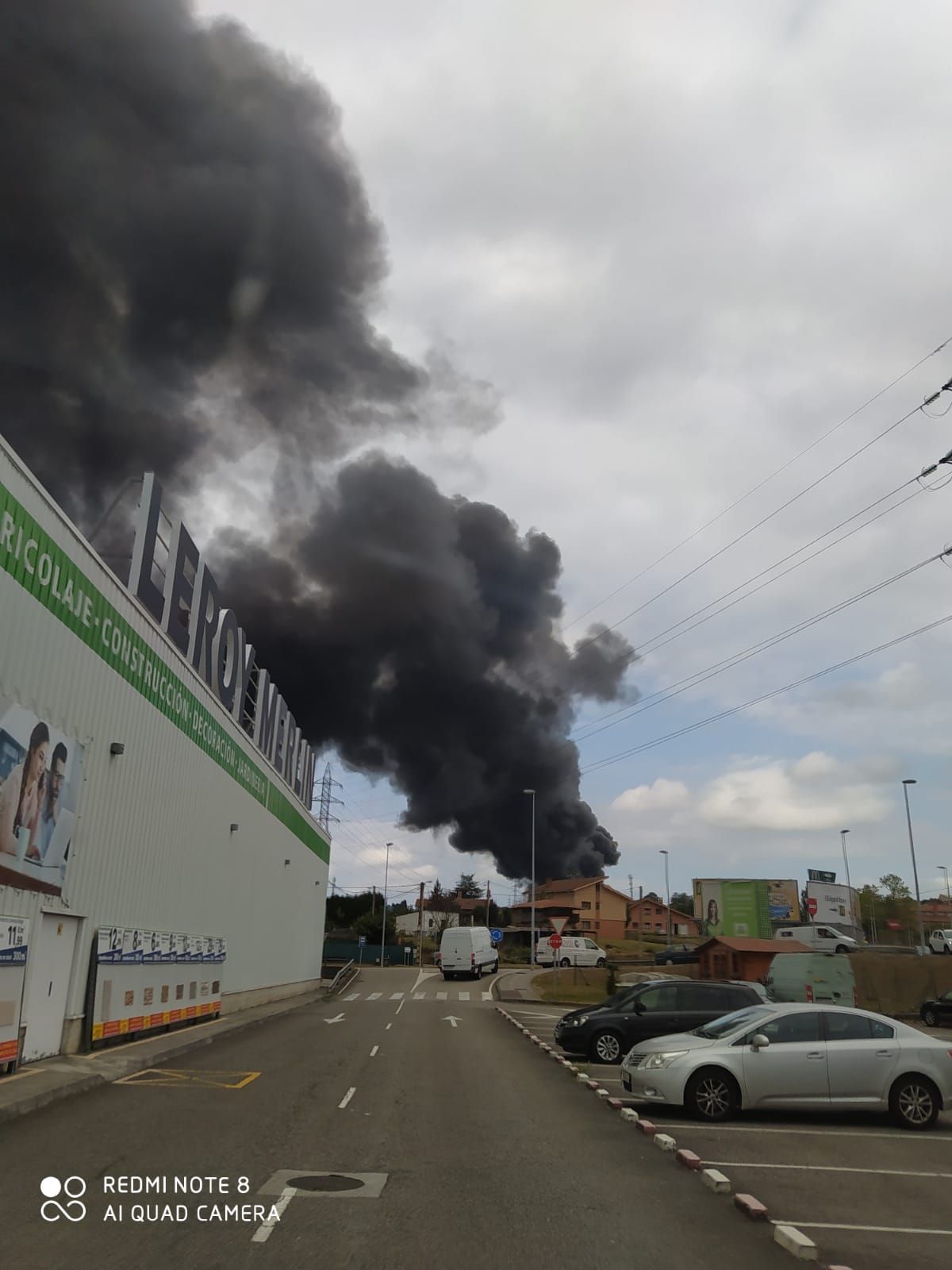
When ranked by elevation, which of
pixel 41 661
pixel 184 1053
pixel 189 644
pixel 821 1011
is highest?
pixel 189 644

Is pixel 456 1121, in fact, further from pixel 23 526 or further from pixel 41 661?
pixel 23 526

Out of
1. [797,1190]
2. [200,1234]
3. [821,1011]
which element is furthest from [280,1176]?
[821,1011]

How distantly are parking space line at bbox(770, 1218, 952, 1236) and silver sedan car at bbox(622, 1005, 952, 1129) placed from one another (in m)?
4.19

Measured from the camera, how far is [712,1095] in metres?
11.0

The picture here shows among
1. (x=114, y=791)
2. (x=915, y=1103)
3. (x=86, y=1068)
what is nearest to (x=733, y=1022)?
(x=915, y=1103)

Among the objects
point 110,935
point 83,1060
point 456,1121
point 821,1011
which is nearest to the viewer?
point 456,1121

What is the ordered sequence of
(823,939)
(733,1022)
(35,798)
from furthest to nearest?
(823,939) < (35,798) < (733,1022)

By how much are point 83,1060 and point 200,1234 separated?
10.1 m

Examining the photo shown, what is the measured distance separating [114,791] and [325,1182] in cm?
1199

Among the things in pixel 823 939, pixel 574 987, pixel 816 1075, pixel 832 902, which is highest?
pixel 832 902

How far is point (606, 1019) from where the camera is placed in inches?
679

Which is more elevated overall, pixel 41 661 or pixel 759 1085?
pixel 41 661

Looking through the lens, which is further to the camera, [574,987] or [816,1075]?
[574,987]

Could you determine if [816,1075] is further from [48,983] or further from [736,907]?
[736,907]
